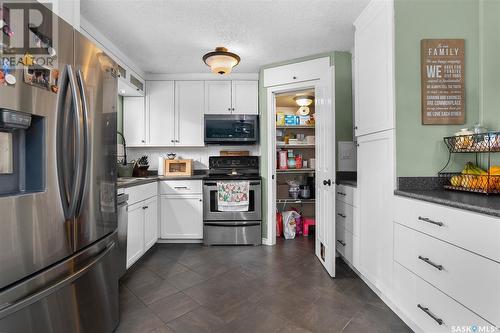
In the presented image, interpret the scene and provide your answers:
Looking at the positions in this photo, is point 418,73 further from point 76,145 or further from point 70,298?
point 70,298

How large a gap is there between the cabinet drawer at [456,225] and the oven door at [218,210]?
6.02ft

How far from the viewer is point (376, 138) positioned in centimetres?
188

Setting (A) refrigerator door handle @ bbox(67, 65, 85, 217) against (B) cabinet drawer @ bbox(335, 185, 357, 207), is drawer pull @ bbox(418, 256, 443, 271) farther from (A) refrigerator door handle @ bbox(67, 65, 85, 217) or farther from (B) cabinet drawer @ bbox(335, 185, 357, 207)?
(A) refrigerator door handle @ bbox(67, 65, 85, 217)

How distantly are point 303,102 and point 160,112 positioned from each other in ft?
7.24

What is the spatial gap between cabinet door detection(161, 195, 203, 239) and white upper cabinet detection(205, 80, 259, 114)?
1337 millimetres

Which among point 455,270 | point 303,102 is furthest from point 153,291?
point 303,102

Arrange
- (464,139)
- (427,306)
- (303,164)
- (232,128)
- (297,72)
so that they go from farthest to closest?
(303,164) < (232,128) < (297,72) < (464,139) < (427,306)

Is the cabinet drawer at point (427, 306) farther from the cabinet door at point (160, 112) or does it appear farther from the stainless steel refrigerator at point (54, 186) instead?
the cabinet door at point (160, 112)

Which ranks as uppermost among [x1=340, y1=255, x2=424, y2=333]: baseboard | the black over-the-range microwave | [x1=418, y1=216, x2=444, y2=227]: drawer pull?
the black over-the-range microwave

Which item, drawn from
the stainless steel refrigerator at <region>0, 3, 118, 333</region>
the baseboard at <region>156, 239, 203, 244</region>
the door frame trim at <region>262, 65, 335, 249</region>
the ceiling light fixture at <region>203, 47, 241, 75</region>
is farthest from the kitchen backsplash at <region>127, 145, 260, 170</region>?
the stainless steel refrigerator at <region>0, 3, 118, 333</region>

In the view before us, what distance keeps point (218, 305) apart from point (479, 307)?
5.14 feet

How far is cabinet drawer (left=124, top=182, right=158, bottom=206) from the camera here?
2322 mm

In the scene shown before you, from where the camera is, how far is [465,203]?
1162 millimetres

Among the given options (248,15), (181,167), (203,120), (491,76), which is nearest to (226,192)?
(181,167)
